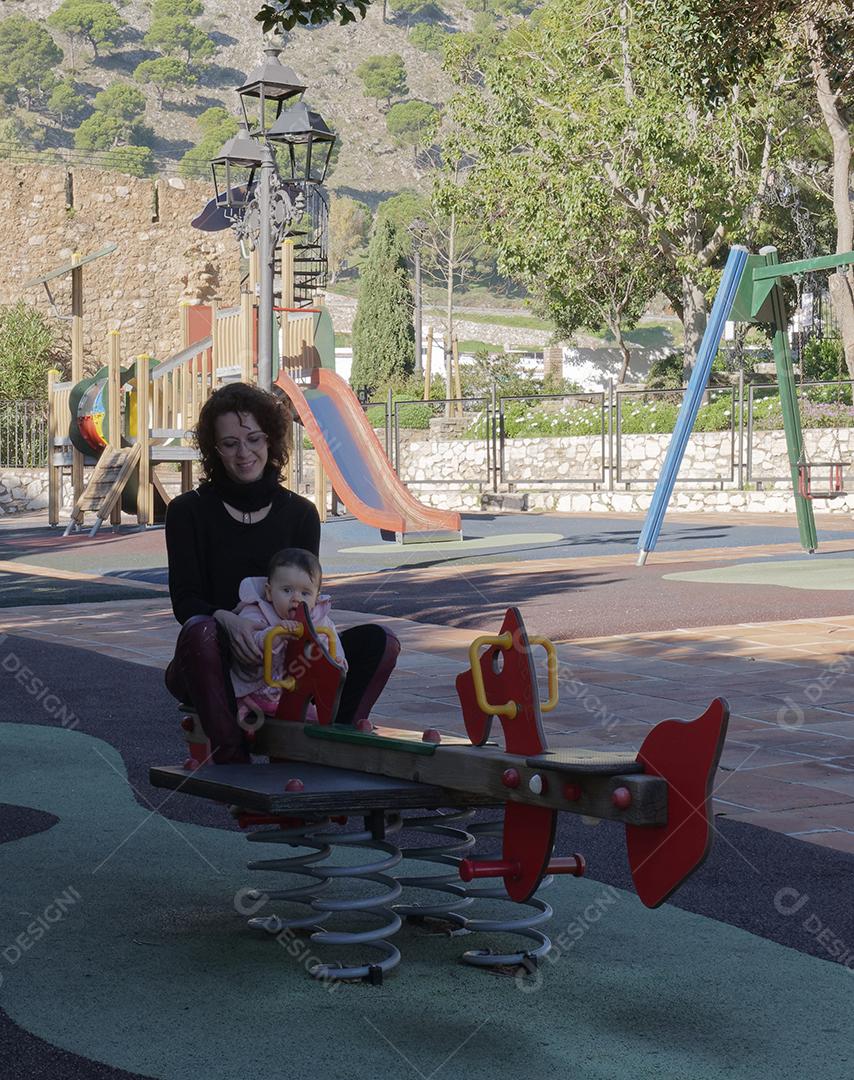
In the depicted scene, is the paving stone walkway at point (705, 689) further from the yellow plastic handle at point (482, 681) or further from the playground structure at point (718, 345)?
the playground structure at point (718, 345)

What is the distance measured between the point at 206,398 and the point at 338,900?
1583 centimetres

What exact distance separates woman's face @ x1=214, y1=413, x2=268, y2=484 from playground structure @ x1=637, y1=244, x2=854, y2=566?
32.5 ft

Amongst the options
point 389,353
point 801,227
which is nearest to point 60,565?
point 801,227

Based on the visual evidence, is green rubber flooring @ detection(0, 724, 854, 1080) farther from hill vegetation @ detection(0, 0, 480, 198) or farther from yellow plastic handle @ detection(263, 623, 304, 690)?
hill vegetation @ detection(0, 0, 480, 198)

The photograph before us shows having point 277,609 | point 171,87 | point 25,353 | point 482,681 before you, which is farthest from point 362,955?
point 171,87

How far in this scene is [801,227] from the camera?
3794 centimetres

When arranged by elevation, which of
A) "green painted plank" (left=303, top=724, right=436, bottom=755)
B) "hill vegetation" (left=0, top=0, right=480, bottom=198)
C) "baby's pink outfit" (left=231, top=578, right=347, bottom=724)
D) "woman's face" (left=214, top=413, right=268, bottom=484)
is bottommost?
"green painted plank" (left=303, top=724, right=436, bottom=755)

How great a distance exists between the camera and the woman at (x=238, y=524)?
3.81 metres

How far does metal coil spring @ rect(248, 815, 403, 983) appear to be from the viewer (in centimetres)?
318

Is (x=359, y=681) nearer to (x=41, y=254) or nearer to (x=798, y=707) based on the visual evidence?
(x=798, y=707)

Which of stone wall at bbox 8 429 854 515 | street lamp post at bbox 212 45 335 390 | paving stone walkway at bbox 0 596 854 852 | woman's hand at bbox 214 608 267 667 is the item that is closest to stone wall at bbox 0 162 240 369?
stone wall at bbox 8 429 854 515

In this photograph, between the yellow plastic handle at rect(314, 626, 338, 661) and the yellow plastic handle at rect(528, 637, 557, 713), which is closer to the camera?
the yellow plastic handle at rect(528, 637, 557, 713)

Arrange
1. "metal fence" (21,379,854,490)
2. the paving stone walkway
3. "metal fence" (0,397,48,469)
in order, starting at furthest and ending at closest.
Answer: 1. "metal fence" (0,397,48,469)
2. "metal fence" (21,379,854,490)
3. the paving stone walkway

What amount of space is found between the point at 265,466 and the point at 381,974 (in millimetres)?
1581
